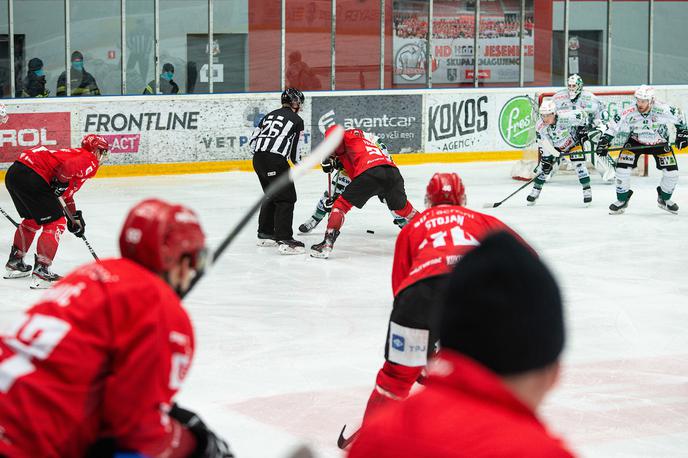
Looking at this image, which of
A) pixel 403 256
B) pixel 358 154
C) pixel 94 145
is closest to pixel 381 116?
pixel 358 154

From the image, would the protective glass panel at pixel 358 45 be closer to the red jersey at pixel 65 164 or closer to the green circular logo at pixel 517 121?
the green circular logo at pixel 517 121

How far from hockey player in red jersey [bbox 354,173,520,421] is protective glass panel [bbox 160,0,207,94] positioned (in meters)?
10.1

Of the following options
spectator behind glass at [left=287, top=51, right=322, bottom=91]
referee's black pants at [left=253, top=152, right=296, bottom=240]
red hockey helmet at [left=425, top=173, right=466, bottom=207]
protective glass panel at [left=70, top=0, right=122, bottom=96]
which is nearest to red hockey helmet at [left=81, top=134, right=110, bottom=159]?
referee's black pants at [left=253, top=152, right=296, bottom=240]

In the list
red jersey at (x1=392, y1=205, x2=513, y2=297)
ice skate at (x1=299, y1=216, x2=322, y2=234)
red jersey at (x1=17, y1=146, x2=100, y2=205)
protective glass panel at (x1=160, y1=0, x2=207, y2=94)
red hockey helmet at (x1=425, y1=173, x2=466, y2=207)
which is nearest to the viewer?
red jersey at (x1=392, y1=205, x2=513, y2=297)

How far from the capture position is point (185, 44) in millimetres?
13906

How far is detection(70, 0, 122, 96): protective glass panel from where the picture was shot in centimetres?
1320

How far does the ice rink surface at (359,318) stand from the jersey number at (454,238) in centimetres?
90

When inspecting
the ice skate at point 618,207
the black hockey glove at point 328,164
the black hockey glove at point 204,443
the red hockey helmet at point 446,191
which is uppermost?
the red hockey helmet at point 446,191

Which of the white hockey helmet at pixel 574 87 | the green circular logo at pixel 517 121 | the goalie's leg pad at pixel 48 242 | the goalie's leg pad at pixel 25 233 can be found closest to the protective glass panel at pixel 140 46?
the green circular logo at pixel 517 121

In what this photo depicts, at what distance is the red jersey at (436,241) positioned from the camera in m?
3.63

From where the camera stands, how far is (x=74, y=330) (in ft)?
6.88

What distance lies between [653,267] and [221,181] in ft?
18.5

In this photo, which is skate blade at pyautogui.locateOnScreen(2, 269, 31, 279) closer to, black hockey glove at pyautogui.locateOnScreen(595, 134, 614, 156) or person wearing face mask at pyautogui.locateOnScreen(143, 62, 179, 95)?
black hockey glove at pyautogui.locateOnScreen(595, 134, 614, 156)

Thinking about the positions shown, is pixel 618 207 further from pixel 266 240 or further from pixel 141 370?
pixel 141 370
